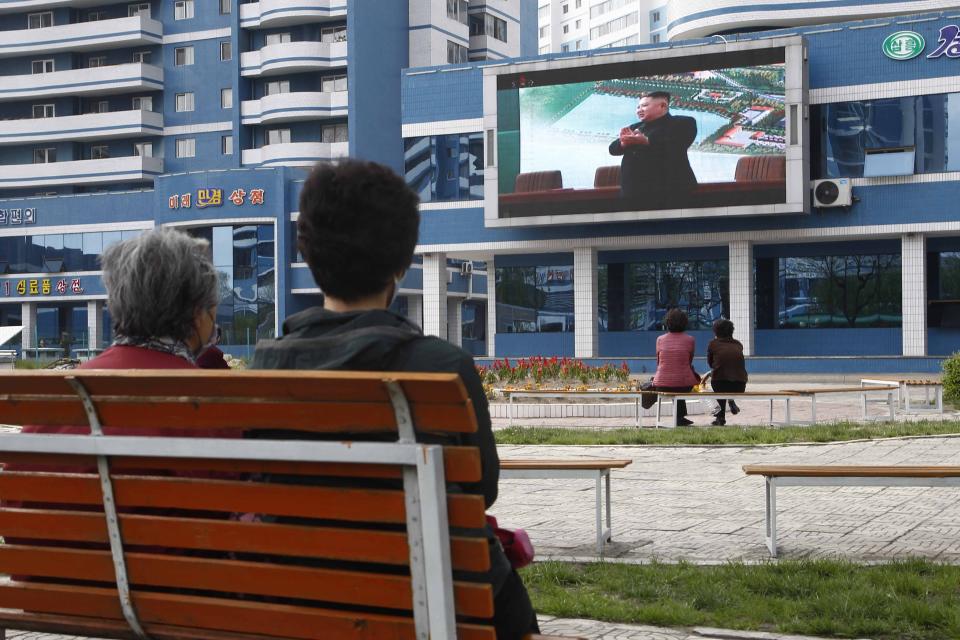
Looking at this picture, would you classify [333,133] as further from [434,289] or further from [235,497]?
[235,497]

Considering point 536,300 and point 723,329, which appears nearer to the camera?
point 723,329

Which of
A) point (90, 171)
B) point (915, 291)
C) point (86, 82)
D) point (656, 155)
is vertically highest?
point (86, 82)

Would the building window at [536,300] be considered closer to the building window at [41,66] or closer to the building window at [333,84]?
the building window at [333,84]

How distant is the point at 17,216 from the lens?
60.4 metres

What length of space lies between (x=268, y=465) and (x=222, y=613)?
458mm

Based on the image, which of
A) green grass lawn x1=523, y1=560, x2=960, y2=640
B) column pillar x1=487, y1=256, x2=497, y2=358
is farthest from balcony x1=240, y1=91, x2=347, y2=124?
green grass lawn x1=523, y1=560, x2=960, y2=640

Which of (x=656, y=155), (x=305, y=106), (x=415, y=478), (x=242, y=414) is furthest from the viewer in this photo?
(x=305, y=106)

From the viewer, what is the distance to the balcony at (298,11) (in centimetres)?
5825

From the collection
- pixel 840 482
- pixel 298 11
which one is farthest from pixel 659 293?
pixel 840 482

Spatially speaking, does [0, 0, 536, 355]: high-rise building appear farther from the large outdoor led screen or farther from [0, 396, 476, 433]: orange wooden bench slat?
[0, 396, 476, 433]: orange wooden bench slat

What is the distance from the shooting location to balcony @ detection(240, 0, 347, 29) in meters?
58.2

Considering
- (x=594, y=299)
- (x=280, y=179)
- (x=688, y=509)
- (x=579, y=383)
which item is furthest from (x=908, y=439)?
(x=280, y=179)

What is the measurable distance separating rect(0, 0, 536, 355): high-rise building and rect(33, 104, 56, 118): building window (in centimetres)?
14

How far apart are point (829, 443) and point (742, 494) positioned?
4.39 metres
